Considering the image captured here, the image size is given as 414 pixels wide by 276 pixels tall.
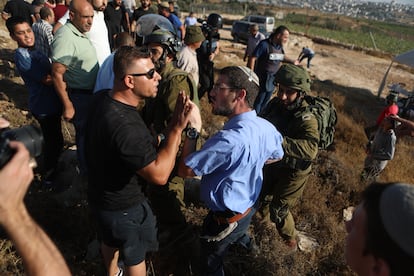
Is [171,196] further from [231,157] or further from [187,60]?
[187,60]

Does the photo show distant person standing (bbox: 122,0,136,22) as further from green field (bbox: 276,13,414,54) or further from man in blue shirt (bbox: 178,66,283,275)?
green field (bbox: 276,13,414,54)

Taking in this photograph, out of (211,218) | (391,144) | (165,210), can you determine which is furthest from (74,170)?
(391,144)

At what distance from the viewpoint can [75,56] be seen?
332 cm

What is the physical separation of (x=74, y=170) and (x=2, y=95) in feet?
10.2

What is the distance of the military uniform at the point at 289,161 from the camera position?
285 centimetres

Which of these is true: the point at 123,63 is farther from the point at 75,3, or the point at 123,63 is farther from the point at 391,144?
the point at 391,144

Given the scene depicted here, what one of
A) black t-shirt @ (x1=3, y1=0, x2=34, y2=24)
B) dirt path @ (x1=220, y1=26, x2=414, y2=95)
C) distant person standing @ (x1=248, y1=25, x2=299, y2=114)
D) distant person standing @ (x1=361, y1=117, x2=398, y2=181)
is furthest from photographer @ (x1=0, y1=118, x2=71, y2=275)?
dirt path @ (x1=220, y1=26, x2=414, y2=95)

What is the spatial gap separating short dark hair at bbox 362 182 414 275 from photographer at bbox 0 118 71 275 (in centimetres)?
108

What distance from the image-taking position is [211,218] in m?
2.50

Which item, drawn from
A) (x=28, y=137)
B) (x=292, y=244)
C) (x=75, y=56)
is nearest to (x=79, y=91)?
(x=75, y=56)

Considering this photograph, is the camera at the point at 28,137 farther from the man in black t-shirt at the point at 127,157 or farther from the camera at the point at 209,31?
the camera at the point at 209,31

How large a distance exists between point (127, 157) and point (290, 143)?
150 centimetres

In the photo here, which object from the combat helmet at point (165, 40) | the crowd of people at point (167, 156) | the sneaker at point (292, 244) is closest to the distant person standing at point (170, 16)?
the crowd of people at point (167, 156)

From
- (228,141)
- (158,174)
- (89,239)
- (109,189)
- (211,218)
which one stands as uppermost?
(228,141)
